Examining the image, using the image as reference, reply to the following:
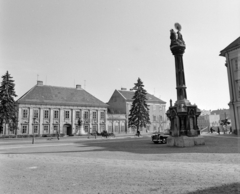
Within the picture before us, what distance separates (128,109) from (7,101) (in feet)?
106

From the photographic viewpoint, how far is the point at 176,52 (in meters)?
18.4

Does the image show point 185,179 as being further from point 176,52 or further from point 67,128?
point 67,128

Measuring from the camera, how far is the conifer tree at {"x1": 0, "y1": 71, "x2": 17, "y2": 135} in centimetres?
3756

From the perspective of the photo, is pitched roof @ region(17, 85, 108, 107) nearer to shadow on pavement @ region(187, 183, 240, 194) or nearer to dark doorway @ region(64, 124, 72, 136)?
dark doorway @ region(64, 124, 72, 136)

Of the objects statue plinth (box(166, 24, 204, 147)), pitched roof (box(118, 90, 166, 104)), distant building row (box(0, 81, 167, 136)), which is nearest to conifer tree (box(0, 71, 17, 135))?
distant building row (box(0, 81, 167, 136))

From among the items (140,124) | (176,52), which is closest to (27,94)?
(140,124)

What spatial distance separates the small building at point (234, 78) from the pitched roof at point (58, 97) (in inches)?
1291

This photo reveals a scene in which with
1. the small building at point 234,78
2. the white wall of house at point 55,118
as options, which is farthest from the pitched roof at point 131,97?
the small building at point 234,78

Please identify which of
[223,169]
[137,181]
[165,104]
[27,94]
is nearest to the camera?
[137,181]

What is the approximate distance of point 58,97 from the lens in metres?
49.5

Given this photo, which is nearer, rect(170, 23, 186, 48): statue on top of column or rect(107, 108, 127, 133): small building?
rect(170, 23, 186, 48): statue on top of column

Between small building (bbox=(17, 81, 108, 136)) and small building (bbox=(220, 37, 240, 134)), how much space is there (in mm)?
29549

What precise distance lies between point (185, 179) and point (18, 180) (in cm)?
513

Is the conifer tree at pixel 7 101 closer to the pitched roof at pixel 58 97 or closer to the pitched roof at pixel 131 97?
the pitched roof at pixel 58 97
